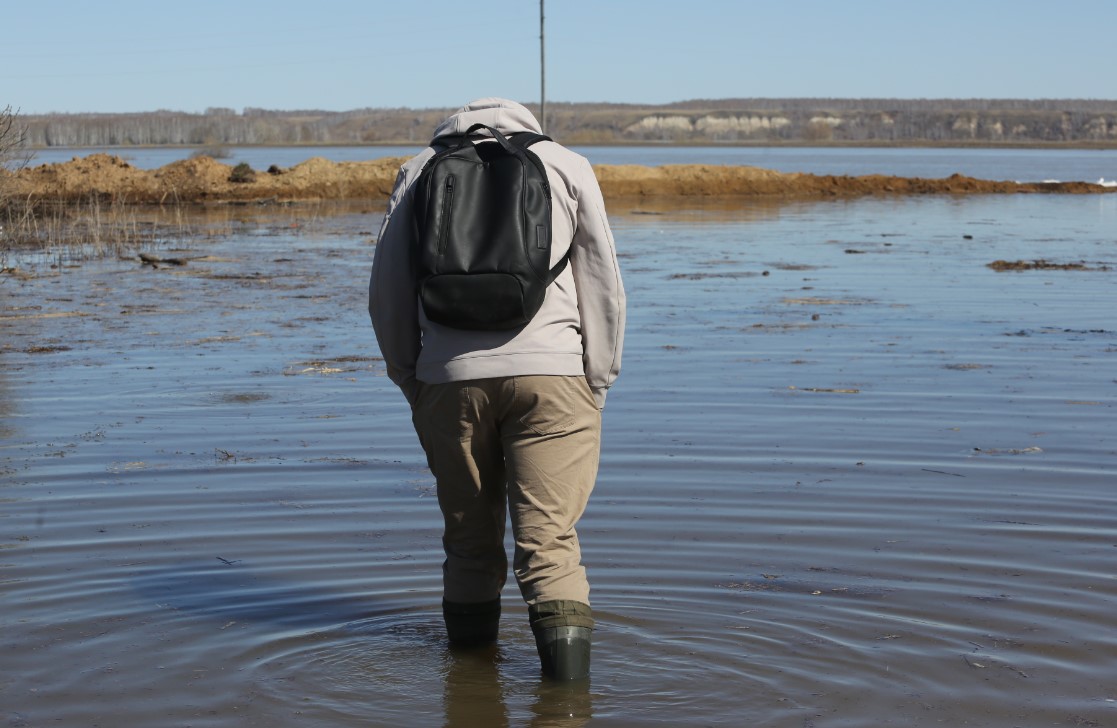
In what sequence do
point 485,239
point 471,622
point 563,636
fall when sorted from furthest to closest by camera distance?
point 471,622 → point 563,636 → point 485,239

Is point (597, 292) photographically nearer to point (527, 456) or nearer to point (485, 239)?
point (485, 239)

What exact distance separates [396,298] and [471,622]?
1.14m

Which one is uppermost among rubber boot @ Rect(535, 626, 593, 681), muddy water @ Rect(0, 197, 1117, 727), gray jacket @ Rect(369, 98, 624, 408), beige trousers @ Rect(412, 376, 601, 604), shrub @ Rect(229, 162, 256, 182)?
shrub @ Rect(229, 162, 256, 182)

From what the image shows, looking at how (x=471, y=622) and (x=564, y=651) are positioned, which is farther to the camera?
(x=471, y=622)

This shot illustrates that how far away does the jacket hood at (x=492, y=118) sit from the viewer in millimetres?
4156

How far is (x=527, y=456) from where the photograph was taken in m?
4.11

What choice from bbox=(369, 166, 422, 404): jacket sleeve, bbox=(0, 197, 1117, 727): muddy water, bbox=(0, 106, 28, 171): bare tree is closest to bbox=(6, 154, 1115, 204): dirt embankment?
bbox=(0, 106, 28, 171): bare tree

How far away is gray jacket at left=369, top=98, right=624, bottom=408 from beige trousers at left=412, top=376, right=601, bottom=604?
5cm

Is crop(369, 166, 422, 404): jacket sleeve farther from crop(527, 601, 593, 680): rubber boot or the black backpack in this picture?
crop(527, 601, 593, 680): rubber boot

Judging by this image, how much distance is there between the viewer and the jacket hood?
4156mm

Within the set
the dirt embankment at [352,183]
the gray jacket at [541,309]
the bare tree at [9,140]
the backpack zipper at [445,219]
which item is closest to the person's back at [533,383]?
the gray jacket at [541,309]

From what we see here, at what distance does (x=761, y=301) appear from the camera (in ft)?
51.7

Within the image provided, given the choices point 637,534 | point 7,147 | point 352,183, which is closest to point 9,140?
point 7,147

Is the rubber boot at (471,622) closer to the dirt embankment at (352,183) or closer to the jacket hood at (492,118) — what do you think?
the jacket hood at (492,118)
